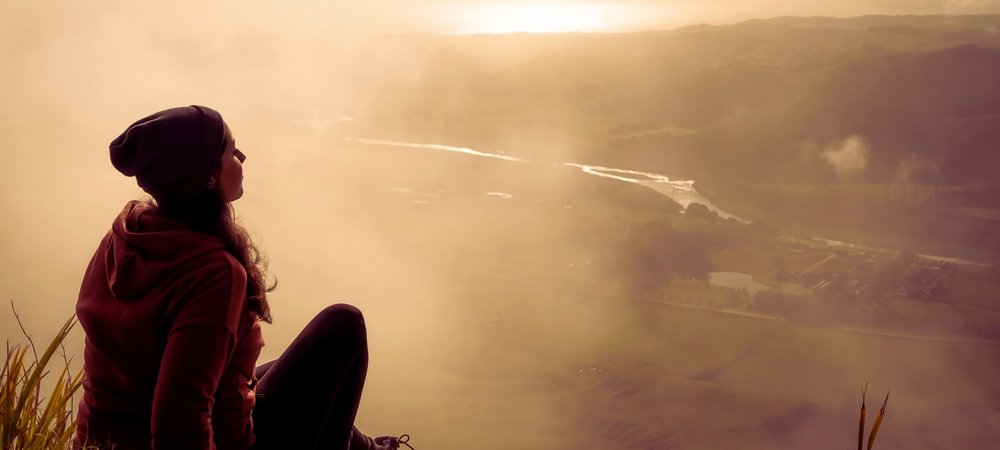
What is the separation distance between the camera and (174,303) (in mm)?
721

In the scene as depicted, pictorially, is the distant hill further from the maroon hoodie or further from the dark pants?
the maroon hoodie

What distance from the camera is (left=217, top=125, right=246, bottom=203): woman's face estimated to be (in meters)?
0.82

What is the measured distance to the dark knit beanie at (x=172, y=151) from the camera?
0.76 meters

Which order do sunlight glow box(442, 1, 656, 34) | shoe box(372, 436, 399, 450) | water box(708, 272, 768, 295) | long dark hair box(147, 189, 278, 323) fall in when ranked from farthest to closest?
sunlight glow box(442, 1, 656, 34), water box(708, 272, 768, 295), shoe box(372, 436, 399, 450), long dark hair box(147, 189, 278, 323)

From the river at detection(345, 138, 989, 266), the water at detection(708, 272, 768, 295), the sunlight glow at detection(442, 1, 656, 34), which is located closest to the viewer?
the water at detection(708, 272, 768, 295)

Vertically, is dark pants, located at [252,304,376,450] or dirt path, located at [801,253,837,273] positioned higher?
dirt path, located at [801,253,837,273]

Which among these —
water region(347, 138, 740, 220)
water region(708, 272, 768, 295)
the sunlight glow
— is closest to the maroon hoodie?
water region(708, 272, 768, 295)

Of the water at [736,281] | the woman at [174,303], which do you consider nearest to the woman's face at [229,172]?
the woman at [174,303]

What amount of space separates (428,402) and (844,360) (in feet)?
5.14

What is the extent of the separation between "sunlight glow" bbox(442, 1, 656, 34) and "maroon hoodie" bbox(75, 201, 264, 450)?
2.55m

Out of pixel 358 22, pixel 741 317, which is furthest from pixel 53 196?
pixel 741 317

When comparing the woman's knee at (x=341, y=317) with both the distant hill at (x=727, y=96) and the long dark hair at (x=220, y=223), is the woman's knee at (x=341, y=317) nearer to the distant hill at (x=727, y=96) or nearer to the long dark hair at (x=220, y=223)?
the long dark hair at (x=220, y=223)

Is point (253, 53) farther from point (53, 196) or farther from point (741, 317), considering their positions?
point (741, 317)

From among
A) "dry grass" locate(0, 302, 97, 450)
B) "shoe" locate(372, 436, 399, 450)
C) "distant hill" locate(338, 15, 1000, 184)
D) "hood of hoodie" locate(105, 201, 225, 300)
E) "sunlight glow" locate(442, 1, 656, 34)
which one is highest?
"sunlight glow" locate(442, 1, 656, 34)
